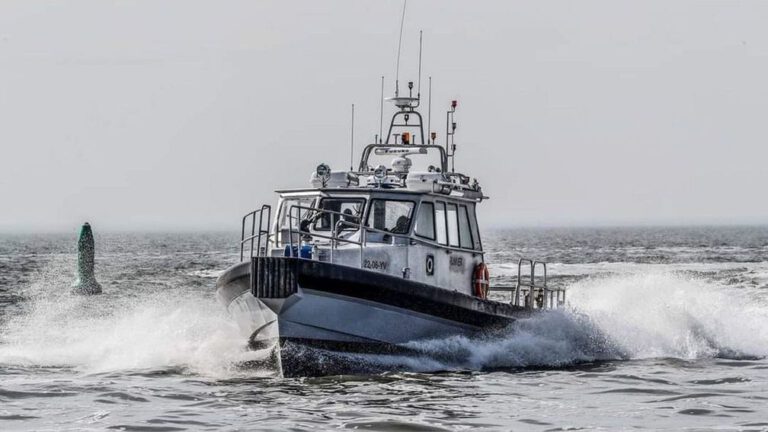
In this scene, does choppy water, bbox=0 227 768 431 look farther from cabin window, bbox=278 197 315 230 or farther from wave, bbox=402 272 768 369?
cabin window, bbox=278 197 315 230

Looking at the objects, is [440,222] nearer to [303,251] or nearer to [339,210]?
[339,210]

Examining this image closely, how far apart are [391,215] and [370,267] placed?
1.15 m

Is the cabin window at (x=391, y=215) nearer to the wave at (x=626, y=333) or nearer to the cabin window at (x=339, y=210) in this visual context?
the cabin window at (x=339, y=210)

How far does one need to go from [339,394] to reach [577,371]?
4660 millimetres

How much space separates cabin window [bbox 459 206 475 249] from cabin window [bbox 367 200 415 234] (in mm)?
1487

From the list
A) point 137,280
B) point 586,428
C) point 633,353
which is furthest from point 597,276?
point 586,428

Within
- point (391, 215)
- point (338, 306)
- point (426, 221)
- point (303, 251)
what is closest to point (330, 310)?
point (338, 306)

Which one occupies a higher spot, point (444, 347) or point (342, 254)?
point (342, 254)

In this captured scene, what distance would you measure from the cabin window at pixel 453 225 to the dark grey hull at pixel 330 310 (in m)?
1.45

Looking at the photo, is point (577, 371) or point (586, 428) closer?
point (586, 428)

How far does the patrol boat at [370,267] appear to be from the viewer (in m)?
16.6

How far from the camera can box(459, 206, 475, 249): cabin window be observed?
1983 cm

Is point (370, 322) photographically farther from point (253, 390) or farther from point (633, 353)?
point (633, 353)

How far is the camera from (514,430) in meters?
13.9
